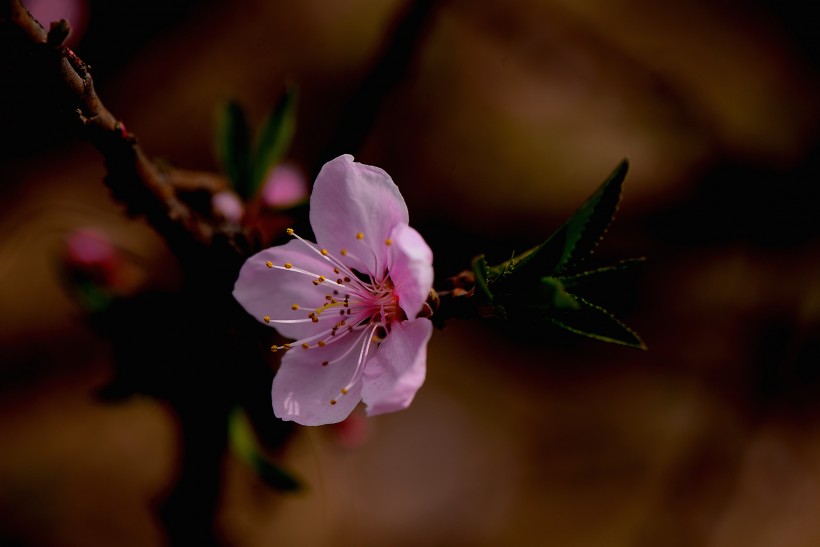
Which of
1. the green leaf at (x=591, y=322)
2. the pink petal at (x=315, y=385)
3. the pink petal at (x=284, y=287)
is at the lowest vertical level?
the pink petal at (x=315, y=385)

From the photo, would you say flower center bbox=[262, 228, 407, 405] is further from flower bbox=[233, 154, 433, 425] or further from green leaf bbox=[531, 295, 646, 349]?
green leaf bbox=[531, 295, 646, 349]

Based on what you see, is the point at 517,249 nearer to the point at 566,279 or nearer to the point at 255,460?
the point at 255,460

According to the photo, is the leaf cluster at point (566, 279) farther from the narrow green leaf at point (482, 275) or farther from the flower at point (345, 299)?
the flower at point (345, 299)

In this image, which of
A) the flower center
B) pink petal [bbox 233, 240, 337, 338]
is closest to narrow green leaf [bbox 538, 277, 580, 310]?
the flower center

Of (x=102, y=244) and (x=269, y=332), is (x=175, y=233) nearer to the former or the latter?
(x=269, y=332)

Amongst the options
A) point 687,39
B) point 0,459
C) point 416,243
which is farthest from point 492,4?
point 0,459

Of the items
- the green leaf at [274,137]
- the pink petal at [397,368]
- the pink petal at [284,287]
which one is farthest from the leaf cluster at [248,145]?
the pink petal at [397,368]

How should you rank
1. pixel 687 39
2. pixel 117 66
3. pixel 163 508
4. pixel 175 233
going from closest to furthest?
1. pixel 175 233
2. pixel 163 508
3. pixel 117 66
4. pixel 687 39

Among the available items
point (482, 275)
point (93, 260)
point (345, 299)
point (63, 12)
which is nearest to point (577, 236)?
point (482, 275)
